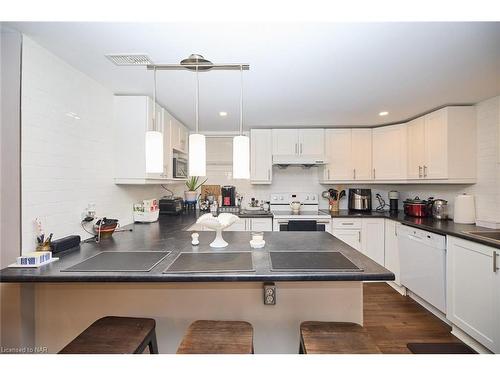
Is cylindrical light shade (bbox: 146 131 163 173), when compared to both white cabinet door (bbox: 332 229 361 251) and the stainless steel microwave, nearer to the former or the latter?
the stainless steel microwave

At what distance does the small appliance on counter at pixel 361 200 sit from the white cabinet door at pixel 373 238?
409mm

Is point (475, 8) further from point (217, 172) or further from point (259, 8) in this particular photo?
point (217, 172)

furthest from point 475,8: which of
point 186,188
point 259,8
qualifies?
point 186,188

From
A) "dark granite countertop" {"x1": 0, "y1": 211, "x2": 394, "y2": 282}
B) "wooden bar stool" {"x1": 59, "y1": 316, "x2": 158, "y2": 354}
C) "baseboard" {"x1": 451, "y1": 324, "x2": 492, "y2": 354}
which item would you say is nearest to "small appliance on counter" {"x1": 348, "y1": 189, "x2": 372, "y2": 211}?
"baseboard" {"x1": 451, "y1": 324, "x2": 492, "y2": 354}

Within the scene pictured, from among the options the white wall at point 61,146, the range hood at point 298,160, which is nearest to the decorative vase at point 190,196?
the range hood at point 298,160

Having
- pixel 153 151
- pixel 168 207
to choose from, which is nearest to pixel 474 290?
pixel 153 151

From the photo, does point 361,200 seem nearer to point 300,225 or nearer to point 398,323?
point 300,225

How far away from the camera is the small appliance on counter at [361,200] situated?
3.75m

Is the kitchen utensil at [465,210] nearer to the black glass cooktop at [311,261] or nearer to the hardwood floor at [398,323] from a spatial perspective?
the hardwood floor at [398,323]

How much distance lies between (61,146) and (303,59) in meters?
1.86

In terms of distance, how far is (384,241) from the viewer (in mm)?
3338

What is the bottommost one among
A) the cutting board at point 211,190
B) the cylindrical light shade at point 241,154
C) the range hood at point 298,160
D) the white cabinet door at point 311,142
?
the cutting board at point 211,190

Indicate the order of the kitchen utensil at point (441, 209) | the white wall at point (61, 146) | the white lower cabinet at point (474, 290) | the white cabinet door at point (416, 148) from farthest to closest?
the white cabinet door at point (416, 148) → the kitchen utensil at point (441, 209) → the white lower cabinet at point (474, 290) → the white wall at point (61, 146)

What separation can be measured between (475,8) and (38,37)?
220 cm
